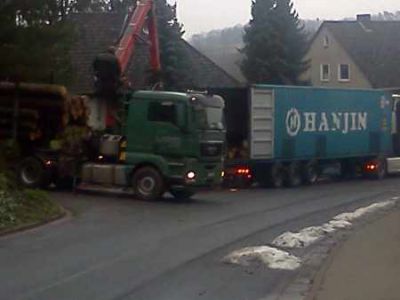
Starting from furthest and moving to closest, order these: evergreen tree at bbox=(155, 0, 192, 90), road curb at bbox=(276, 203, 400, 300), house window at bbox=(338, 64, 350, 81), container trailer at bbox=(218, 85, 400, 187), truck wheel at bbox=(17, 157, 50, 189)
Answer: house window at bbox=(338, 64, 350, 81) < evergreen tree at bbox=(155, 0, 192, 90) < container trailer at bbox=(218, 85, 400, 187) < truck wheel at bbox=(17, 157, 50, 189) < road curb at bbox=(276, 203, 400, 300)

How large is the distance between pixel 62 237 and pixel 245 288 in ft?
23.3

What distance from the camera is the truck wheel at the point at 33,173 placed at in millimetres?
33062

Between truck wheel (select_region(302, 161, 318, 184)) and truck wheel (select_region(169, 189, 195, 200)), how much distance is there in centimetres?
860

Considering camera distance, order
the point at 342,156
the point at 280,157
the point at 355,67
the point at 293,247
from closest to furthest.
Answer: the point at 293,247, the point at 280,157, the point at 342,156, the point at 355,67

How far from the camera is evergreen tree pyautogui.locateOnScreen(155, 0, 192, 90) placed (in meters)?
54.5

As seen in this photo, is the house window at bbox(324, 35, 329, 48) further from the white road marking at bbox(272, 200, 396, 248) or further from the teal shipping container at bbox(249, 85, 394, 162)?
the white road marking at bbox(272, 200, 396, 248)

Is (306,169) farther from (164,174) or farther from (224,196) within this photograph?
(164,174)

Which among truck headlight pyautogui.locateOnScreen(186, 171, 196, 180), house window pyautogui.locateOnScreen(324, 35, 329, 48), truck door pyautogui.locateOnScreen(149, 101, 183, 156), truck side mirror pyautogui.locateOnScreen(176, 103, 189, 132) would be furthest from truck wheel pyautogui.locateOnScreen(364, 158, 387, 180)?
house window pyautogui.locateOnScreen(324, 35, 329, 48)

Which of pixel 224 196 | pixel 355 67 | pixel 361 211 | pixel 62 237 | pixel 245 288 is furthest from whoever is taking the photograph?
pixel 355 67

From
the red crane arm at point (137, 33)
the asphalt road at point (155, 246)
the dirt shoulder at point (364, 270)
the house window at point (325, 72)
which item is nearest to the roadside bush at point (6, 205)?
the asphalt road at point (155, 246)

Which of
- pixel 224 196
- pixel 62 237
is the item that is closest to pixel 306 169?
pixel 224 196

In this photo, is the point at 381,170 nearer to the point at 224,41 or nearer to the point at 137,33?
the point at 137,33

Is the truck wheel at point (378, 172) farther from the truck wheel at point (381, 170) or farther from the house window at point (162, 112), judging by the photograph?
the house window at point (162, 112)

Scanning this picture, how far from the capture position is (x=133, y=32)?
38.3 metres
